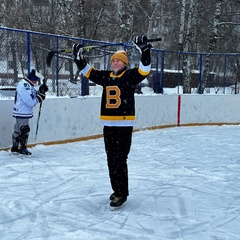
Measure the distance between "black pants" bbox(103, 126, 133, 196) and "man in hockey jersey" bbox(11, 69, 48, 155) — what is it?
8.67ft

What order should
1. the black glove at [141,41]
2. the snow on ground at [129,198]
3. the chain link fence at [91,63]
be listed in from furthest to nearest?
1. the chain link fence at [91,63]
2. the black glove at [141,41]
3. the snow on ground at [129,198]

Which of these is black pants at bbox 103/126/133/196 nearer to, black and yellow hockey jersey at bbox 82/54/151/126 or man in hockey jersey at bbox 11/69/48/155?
black and yellow hockey jersey at bbox 82/54/151/126

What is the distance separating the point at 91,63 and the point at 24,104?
3.73 meters

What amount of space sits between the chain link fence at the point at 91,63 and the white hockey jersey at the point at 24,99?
0.90 meters

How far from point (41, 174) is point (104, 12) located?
14.1m

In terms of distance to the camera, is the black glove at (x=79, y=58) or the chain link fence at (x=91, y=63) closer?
the black glove at (x=79, y=58)

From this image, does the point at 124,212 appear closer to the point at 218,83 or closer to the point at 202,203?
the point at 202,203

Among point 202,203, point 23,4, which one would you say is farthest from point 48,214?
point 23,4

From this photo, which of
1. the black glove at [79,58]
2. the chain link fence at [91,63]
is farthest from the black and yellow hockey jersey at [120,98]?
the chain link fence at [91,63]

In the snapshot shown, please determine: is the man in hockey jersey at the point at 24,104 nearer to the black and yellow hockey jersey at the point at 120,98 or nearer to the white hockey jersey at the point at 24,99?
the white hockey jersey at the point at 24,99

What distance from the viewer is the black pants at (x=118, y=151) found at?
Answer: 3.63 metres

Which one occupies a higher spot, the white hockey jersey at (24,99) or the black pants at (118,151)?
the white hockey jersey at (24,99)

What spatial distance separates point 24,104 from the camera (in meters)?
5.97

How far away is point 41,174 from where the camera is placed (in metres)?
5.13
